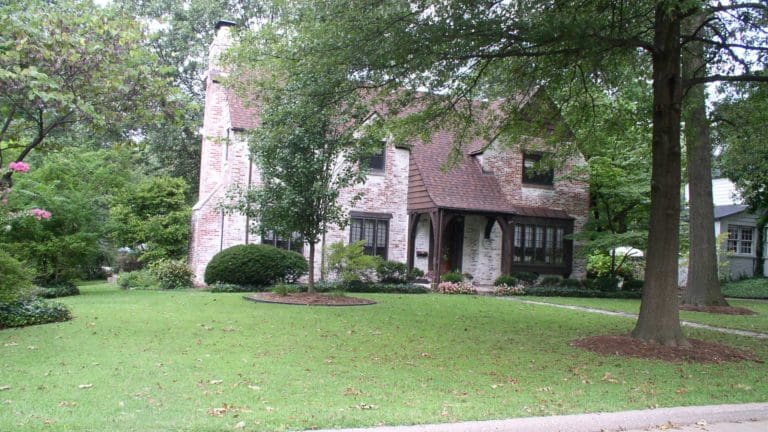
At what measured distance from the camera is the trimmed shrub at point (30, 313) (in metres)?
11.0

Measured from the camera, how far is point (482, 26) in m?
10.0

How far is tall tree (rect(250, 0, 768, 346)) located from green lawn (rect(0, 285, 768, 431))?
2.61 metres

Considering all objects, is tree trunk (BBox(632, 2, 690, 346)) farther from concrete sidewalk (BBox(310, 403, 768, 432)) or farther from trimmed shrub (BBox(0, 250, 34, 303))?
trimmed shrub (BBox(0, 250, 34, 303))

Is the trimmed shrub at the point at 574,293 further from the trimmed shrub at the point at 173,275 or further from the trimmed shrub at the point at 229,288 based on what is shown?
the trimmed shrub at the point at 173,275

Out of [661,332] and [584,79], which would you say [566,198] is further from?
[661,332]

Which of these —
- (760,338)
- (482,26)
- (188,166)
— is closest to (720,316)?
Result: (760,338)

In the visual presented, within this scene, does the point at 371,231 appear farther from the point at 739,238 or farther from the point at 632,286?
the point at 739,238

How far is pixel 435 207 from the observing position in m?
22.4

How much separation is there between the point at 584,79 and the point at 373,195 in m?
12.1

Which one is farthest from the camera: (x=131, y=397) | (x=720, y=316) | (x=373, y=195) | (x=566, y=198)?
(x=566, y=198)

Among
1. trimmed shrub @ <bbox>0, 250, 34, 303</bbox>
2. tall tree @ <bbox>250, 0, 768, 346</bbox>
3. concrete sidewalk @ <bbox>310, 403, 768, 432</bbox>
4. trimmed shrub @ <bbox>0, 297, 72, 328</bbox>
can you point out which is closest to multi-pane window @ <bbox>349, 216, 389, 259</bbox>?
tall tree @ <bbox>250, 0, 768, 346</bbox>

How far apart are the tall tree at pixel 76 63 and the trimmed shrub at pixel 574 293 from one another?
56.9 ft

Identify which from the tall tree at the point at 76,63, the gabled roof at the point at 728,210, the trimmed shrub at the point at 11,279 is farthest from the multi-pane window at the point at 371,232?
the gabled roof at the point at 728,210

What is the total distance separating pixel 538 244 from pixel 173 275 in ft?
48.3
